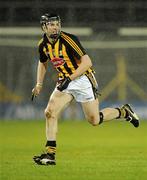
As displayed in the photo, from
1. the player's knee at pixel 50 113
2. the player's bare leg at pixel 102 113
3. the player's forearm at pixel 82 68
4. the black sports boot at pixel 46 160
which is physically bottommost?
the black sports boot at pixel 46 160

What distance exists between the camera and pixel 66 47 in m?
11.3

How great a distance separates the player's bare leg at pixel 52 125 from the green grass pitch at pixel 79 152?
0.44ft

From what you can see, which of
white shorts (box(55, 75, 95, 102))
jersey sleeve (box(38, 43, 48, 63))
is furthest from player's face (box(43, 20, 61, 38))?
white shorts (box(55, 75, 95, 102))

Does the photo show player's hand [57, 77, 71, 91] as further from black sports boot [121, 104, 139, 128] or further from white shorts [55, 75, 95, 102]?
black sports boot [121, 104, 139, 128]

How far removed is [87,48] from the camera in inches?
1025

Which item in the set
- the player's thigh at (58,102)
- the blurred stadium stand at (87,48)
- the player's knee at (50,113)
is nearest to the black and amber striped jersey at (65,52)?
the player's thigh at (58,102)

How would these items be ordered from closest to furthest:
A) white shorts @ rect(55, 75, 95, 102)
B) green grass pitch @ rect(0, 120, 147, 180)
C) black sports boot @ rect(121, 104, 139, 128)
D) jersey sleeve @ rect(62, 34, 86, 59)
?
green grass pitch @ rect(0, 120, 147, 180)
jersey sleeve @ rect(62, 34, 86, 59)
white shorts @ rect(55, 75, 95, 102)
black sports boot @ rect(121, 104, 139, 128)

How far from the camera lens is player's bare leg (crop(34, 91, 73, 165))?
428 inches

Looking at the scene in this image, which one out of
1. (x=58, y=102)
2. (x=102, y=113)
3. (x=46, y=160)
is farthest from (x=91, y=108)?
(x=46, y=160)

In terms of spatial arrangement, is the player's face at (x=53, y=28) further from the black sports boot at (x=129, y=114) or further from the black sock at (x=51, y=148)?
the black sports boot at (x=129, y=114)

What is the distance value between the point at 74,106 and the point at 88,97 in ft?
42.9

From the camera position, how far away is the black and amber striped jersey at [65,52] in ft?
36.8

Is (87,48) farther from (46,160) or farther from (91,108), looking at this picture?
(46,160)

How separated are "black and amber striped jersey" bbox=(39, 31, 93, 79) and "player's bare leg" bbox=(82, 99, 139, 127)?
69cm
